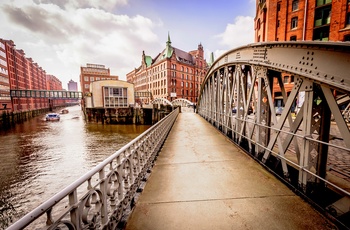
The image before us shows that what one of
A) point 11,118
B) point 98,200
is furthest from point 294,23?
point 11,118

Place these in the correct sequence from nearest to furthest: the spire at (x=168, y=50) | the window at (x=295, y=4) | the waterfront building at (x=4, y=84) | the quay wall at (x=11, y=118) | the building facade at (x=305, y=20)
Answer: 1. the building facade at (x=305, y=20)
2. the window at (x=295, y=4)
3. the quay wall at (x=11, y=118)
4. the waterfront building at (x=4, y=84)
5. the spire at (x=168, y=50)

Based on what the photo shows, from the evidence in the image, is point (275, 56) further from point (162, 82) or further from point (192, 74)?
point (192, 74)

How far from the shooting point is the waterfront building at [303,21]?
20.0 metres

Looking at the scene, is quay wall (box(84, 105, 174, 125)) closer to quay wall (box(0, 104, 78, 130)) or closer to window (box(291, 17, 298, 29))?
quay wall (box(0, 104, 78, 130))

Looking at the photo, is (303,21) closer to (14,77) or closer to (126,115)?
(126,115)

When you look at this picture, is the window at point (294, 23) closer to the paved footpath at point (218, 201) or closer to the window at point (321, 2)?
the window at point (321, 2)

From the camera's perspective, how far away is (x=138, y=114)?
114ft

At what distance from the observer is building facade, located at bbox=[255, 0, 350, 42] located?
20016 mm

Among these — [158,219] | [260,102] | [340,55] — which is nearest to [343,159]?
[260,102]

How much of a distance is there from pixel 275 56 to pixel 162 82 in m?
53.9

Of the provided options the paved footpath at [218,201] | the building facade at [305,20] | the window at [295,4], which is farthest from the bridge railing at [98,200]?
the window at [295,4]

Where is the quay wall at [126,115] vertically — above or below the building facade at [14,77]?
below

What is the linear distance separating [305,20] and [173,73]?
124ft

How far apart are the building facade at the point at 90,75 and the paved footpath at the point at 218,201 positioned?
80.1 m
